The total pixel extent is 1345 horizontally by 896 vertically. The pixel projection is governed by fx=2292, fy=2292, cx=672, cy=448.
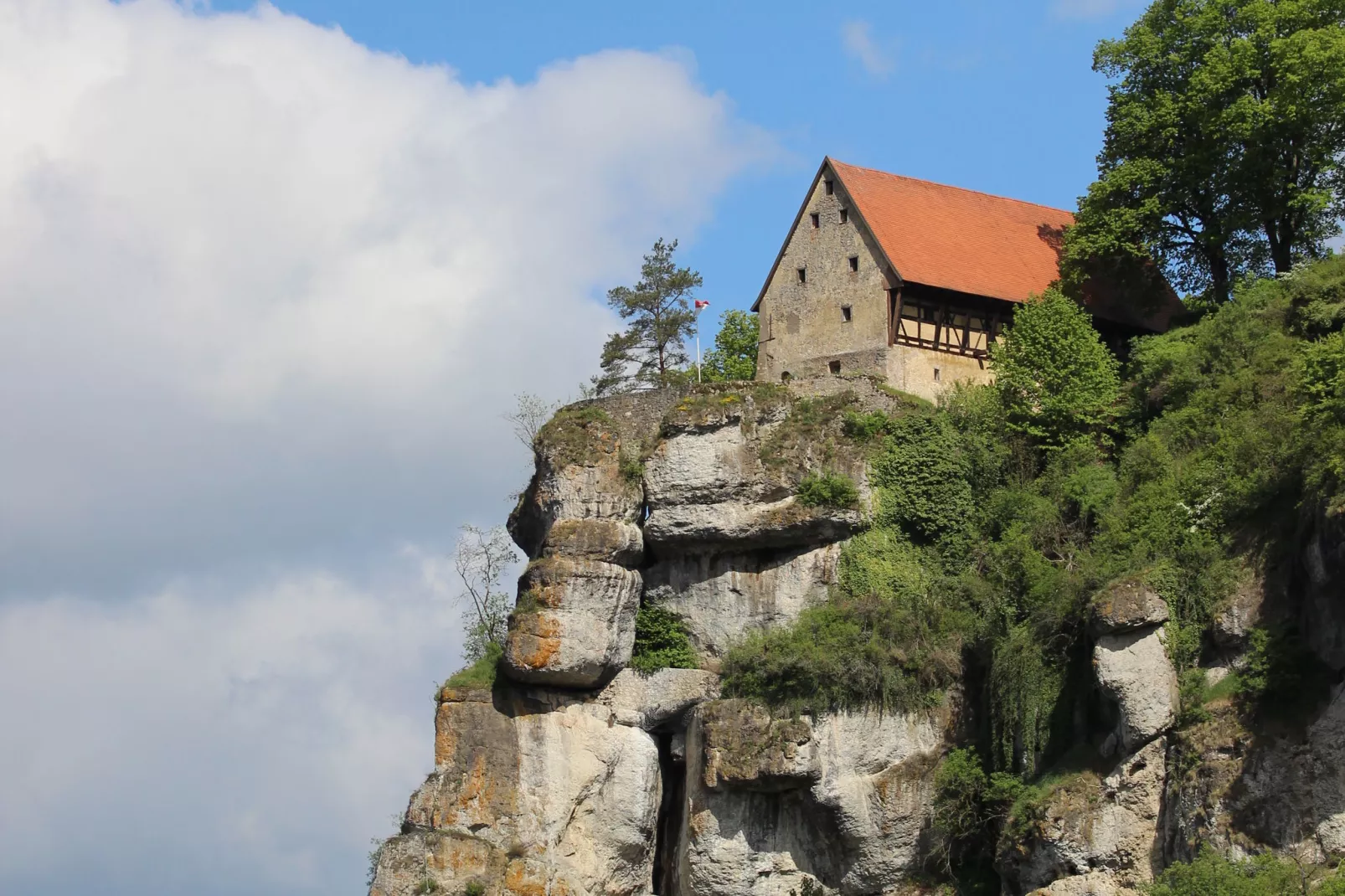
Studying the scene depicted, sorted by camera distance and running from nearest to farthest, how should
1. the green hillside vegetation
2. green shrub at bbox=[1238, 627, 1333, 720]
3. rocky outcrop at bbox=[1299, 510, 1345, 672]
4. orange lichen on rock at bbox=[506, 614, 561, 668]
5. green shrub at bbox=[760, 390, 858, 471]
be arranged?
rocky outcrop at bbox=[1299, 510, 1345, 672]
green shrub at bbox=[1238, 627, 1333, 720]
the green hillside vegetation
orange lichen on rock at bbox=[506, 614, 561, 668]
green shrub at bbox=[760, 390, 858, 471]

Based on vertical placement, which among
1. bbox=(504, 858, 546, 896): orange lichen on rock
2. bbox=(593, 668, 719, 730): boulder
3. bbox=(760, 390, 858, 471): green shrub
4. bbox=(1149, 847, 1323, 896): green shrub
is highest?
bbox=(760, 390, 858, 471): green shrub

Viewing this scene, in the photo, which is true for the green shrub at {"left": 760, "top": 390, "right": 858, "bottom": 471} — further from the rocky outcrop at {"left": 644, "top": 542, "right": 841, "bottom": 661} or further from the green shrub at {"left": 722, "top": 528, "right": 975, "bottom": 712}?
the green shrub at {"left": 722, "top": 528, "right": 975, "bottom": 712}

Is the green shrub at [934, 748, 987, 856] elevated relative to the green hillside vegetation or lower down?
lower down

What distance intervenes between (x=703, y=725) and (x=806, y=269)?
13428mm

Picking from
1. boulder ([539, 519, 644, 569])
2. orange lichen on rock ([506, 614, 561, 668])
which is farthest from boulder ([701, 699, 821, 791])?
boulder ([539, 519, 644, 569])

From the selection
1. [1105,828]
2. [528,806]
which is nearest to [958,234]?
[528,806]

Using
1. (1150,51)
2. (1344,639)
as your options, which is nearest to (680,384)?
(1150,51)

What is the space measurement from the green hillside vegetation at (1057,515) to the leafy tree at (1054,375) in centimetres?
5

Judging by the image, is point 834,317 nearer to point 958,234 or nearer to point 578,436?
point 958,234

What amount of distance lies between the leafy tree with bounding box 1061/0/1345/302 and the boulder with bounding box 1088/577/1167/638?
13566 millimetres

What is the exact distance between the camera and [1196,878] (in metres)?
39.7

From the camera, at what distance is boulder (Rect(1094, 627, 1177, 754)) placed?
140 feet

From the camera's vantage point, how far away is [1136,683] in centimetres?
4297

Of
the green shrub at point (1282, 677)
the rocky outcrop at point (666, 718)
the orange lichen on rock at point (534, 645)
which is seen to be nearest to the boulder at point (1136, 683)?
the green shrub at point (1282, 677)
